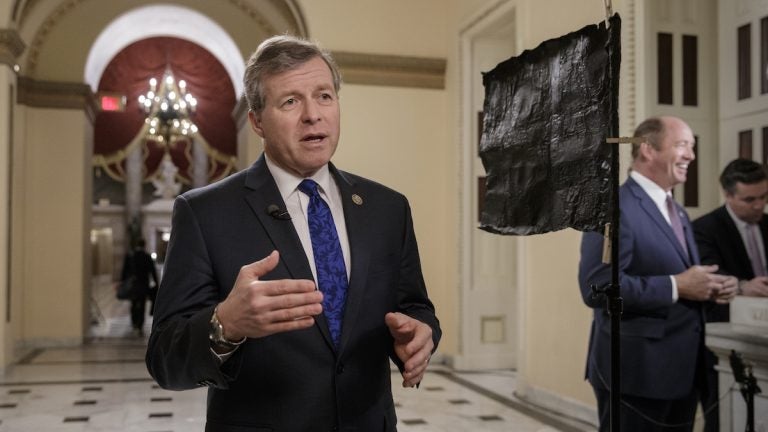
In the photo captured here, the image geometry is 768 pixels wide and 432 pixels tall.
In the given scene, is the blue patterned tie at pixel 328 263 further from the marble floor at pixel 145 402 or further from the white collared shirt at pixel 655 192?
the marble floor at pixel 145 402

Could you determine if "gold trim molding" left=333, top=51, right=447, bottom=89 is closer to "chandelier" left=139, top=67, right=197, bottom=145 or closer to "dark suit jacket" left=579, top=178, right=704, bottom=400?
"dark suit jacket" left=579, top=178, right=704, bottom=400

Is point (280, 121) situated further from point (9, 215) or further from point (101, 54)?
point (101, 54)

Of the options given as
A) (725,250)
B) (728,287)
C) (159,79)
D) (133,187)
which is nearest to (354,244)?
(728,287)

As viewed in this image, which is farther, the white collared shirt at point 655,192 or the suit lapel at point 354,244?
the white collared shirt at point 655,192

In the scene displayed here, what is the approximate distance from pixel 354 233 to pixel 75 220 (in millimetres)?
9991

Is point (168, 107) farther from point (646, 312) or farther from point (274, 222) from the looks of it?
point (274, 222)

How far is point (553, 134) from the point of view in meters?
2.19

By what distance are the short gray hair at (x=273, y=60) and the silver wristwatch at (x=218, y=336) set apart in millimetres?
549

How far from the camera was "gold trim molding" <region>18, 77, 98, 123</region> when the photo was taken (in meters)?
10.7

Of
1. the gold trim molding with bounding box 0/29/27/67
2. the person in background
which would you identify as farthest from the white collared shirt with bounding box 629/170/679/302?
the person in background

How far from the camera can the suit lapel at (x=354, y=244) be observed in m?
1.81

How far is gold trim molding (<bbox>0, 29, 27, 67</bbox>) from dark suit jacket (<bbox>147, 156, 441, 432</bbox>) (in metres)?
7.35

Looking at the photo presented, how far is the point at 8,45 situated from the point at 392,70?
4.08m

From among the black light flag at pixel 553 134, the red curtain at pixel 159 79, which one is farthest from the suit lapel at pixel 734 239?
the red curtain at pixel 159 79
